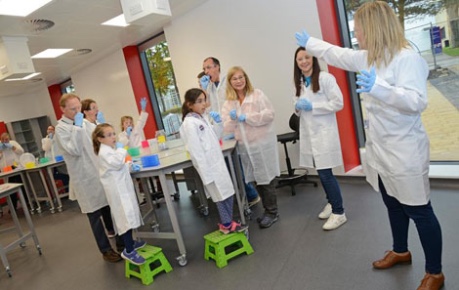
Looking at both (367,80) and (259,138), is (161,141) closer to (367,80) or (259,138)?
(259,138)

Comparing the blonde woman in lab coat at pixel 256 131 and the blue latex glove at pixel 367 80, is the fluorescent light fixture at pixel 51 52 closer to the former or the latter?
the blonde woman in lab coat at pixel 256 131

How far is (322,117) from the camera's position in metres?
2.26

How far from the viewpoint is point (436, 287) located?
1.42 metres

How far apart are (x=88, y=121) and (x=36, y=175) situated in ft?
10.6

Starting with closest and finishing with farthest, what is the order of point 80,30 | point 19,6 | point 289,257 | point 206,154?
point 289,257 < point 206,154 < point 19,6 < point 80,30

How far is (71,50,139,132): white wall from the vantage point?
586 centimetres

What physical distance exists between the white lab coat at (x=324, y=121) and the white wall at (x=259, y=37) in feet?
3.71

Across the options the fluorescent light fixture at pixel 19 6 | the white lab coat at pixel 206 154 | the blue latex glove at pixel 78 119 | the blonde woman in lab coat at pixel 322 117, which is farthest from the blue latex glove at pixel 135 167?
the fluorescent light fixture at pixel 19 6

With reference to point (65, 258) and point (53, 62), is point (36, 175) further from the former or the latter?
point (65, 258)

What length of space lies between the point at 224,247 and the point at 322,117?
117 cm

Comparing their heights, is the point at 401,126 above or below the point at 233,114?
below

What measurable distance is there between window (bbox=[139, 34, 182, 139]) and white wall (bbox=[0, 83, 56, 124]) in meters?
3.97

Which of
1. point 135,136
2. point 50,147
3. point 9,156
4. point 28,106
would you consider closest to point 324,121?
point 135,136

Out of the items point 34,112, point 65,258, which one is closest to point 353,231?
point 65,258
